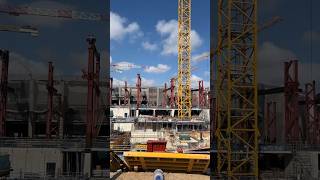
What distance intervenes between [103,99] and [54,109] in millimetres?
10588

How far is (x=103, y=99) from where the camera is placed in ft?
125

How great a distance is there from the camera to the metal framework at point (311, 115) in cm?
4049

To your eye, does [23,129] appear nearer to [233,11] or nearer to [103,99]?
[103,99]

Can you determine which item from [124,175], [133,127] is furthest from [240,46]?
[133,127]

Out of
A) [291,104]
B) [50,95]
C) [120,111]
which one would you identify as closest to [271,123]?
[291,104]

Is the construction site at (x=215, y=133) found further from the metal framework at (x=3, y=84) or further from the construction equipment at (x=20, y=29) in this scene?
the construction equipment at (x=20, y=29)

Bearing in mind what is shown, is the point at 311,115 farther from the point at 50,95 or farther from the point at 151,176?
the point at 50,95

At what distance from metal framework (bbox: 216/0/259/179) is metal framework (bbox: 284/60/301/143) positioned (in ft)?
30.5

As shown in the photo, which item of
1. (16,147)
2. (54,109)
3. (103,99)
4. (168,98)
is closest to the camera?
(16,147)

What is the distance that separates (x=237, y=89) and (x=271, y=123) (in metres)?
16.1

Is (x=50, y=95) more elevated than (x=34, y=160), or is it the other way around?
(x=50, y=95)

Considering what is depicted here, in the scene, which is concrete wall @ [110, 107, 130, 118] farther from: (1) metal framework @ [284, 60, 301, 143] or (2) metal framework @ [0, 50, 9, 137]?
(1) metal framework @ [284, 60, 301, 143]

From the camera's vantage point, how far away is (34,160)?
101ft

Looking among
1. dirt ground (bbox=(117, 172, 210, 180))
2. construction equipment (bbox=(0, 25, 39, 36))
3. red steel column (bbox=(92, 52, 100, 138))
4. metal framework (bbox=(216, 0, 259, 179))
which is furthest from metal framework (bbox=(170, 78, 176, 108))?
metal framework (bbox=(216, 0, 259, 179))
